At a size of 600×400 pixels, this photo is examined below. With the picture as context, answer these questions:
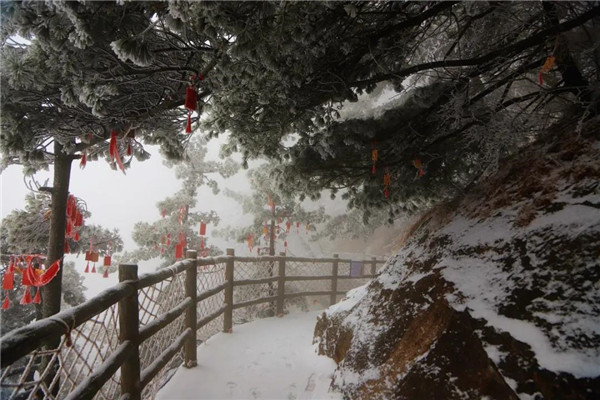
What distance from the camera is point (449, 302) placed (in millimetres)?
2740

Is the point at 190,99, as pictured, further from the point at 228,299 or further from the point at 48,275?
the point at 228,299

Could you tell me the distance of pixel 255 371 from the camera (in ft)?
13.6

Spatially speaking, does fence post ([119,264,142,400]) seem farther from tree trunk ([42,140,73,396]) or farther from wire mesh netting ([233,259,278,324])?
wire mesh netting ([233,259,278,324])

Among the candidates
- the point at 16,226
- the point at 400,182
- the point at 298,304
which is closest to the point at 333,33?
the point at 400,182

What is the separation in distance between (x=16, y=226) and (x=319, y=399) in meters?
7.46

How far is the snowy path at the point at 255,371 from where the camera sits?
3551 millimetres

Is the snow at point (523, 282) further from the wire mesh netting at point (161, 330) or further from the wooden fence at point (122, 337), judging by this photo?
the wire mesh netting at point (161, 330)

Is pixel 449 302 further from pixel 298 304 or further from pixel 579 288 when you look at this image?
pixel 298 304

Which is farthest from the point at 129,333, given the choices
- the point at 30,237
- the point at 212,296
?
the point at 30,237

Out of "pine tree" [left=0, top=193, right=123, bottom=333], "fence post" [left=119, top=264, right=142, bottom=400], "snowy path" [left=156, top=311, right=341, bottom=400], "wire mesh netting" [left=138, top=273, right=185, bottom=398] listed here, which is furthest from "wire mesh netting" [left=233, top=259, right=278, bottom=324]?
"fence post" [left=119, top=264, right=142, bottom=400]

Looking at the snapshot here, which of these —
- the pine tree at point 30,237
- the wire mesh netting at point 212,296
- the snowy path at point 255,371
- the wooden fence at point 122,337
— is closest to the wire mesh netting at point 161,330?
the wooden fence at point 122,337

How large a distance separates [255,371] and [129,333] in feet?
7.04

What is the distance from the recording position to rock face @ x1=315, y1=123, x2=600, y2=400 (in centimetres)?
205

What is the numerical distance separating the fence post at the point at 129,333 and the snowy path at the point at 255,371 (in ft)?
3.11
